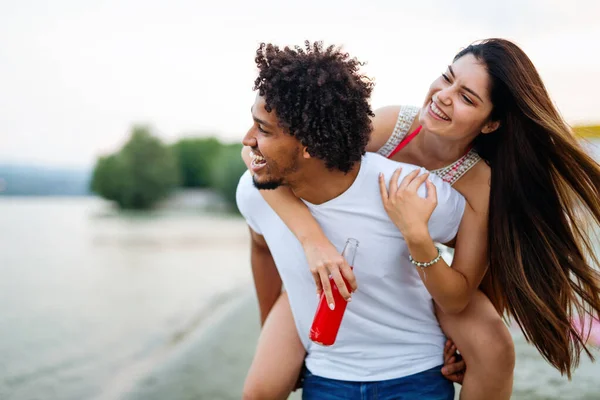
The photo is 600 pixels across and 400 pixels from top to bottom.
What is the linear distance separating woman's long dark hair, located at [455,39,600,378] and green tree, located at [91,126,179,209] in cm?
1606

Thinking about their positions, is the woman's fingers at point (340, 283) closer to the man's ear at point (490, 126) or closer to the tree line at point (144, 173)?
the man's ear at point (490, 126)

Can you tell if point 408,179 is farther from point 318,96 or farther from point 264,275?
point 264,275

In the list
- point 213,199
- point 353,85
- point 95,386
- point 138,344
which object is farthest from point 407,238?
point 213,199

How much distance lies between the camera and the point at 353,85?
212 cm

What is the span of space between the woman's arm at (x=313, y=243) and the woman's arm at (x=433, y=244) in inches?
9.1

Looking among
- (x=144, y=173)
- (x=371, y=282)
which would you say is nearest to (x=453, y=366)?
(x=371, y=282)

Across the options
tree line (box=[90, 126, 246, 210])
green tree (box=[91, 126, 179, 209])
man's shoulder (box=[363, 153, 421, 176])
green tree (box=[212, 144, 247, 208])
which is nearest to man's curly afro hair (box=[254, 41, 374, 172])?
man's shoulder (box=[363, 153, 421, 176])

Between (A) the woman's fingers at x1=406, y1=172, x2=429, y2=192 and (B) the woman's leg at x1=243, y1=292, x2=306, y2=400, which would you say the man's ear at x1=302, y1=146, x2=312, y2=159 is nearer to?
(A) the woman's fingers at x1=406, y1=172, x2=429, y2=192

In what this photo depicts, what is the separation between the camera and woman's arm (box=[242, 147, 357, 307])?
2.08 meters

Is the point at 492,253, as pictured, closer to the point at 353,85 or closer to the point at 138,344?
the point at 353,85

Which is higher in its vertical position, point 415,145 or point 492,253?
point 415,145

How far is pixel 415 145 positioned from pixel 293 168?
60cm

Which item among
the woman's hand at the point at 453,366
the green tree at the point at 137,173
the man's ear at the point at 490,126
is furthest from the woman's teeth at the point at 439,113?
the green tree at the point at 137,173

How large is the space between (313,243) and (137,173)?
54.7 feet
